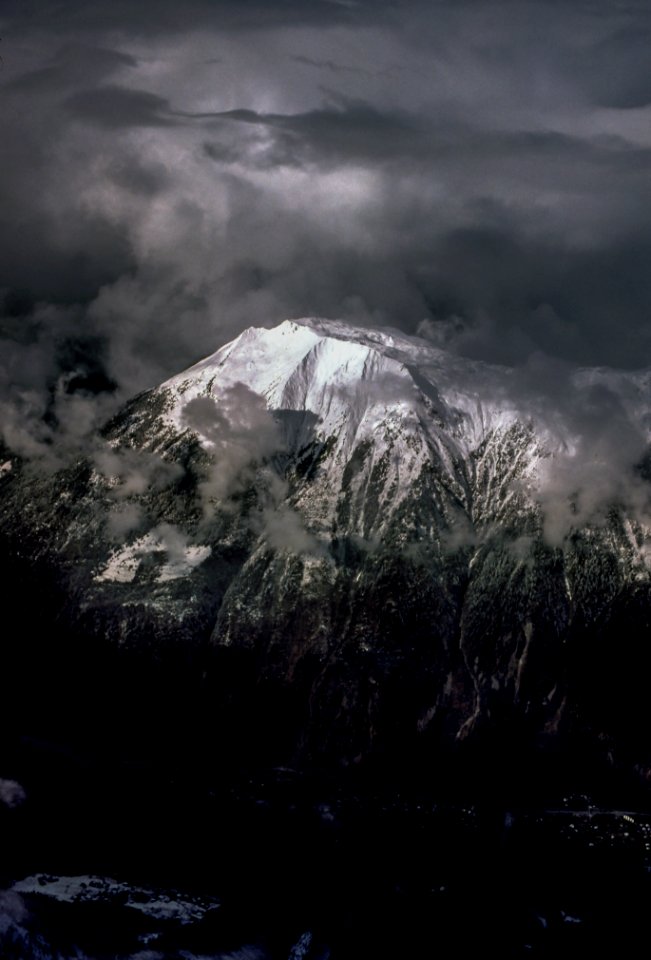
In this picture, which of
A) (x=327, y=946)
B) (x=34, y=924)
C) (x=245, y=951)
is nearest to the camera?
(x=34, y=924)

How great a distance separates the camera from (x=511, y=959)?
198 m

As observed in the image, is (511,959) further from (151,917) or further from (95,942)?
(95,942)

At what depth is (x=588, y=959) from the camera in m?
200

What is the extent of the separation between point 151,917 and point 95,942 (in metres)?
34.8

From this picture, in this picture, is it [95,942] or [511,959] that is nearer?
[95,942]

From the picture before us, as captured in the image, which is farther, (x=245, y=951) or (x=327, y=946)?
(x=327, y=946)

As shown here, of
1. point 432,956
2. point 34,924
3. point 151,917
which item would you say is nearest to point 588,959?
point 432,956

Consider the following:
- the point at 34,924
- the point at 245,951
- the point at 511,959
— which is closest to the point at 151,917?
the point at 245,951

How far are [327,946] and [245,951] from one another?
19415 millimetres

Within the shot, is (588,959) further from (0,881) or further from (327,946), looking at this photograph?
(0,881)

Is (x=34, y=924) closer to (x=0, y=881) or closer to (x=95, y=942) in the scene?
(x=95, y=942)

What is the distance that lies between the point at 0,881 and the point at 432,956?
81.1 meters

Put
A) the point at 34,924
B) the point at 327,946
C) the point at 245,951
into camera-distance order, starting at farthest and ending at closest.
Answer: the point at 327,946, the point at 245,951, the point at 34,924

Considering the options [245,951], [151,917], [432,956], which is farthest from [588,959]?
[151,917]
